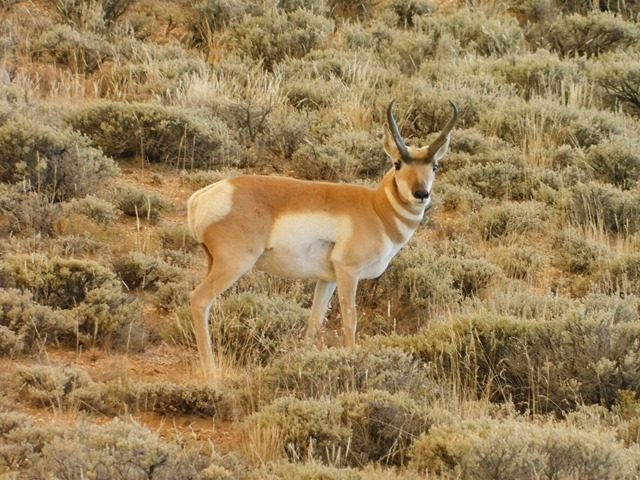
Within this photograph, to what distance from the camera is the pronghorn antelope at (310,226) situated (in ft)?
23.4

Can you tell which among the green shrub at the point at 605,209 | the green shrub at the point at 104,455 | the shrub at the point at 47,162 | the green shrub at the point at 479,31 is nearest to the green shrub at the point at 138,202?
the shrub at the point at 47,162

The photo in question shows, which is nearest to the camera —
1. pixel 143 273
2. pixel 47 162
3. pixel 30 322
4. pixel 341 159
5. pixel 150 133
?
pixel 30 322

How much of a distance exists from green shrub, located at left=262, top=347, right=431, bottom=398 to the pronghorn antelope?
1.78 feet

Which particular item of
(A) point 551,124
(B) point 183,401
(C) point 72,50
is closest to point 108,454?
(B) point 183,401

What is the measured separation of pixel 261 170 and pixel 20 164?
2916mm

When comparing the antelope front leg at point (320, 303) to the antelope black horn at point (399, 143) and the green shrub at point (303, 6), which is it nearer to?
the antelope black horn at point (399, 143)

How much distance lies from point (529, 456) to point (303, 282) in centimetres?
408

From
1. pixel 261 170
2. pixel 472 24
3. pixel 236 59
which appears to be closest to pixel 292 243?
pixel 261 170

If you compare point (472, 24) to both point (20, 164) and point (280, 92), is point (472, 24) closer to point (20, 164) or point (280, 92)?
point (280, 92)

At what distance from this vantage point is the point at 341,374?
6598 millimetres

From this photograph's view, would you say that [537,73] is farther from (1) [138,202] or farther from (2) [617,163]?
(1) [138,202]

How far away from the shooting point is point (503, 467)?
5141 millimetres

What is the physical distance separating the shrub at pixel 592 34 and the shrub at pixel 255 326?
36.1 feet

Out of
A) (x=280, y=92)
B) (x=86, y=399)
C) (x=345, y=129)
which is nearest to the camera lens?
(x=86, y=399)
